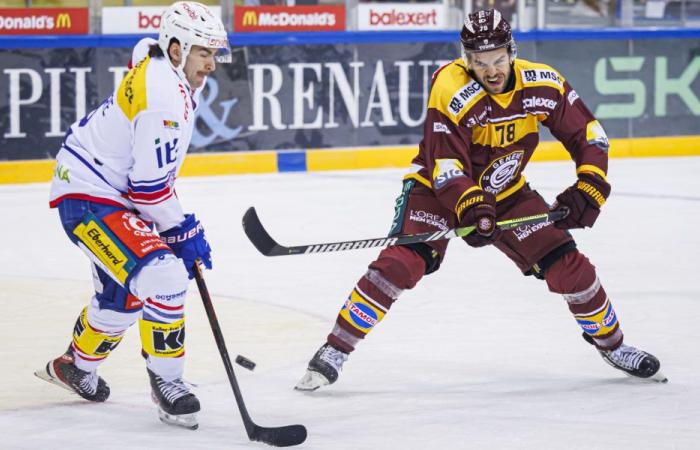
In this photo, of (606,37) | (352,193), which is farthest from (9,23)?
(606,37)

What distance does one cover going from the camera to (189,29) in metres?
3.74

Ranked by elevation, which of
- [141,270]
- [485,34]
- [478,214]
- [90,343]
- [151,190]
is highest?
[485,34]

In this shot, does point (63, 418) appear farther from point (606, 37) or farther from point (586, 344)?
point (606, 37)

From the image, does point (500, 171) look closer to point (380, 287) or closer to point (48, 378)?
point (380, 287)

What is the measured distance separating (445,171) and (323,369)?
2.27 ft

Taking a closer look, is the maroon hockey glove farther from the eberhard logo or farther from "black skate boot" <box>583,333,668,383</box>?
the eberhard logo

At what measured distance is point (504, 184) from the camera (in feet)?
14.0

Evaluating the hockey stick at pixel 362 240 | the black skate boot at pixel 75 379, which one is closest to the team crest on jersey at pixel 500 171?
the hockey stick at pixel 362 240

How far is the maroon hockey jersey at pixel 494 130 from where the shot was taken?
4.10 meters

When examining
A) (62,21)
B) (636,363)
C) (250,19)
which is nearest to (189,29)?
(636,363)

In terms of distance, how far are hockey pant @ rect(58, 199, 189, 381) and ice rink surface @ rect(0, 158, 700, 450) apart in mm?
223

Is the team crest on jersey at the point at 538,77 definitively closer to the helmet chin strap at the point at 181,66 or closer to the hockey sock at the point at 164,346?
the helmet chin strap at the point at 181,66

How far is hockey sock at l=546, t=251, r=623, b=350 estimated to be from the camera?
418 centimetres

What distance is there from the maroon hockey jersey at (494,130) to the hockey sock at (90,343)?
1048 millimetres
